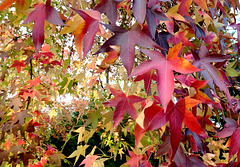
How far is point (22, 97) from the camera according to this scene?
137cm

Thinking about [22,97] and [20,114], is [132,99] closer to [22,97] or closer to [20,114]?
[20,114]

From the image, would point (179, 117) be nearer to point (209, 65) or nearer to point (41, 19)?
point (209, 65)

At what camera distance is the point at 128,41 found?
49 cm

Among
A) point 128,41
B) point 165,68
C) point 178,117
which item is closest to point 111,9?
point 128,41

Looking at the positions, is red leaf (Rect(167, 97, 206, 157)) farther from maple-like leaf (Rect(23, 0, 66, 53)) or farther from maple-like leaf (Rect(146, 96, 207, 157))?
maple-like leaf (Rect(23, 0, 66, 53))

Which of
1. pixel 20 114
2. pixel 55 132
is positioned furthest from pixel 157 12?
pixel 55 132

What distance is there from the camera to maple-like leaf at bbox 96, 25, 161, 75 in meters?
0.47

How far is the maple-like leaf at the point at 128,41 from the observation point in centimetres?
47

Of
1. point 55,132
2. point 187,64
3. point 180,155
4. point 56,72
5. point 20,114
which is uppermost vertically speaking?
point 56,72

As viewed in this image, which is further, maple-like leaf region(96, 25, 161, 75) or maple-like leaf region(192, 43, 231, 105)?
maple-like leaf region(192, 43, 231, 105)

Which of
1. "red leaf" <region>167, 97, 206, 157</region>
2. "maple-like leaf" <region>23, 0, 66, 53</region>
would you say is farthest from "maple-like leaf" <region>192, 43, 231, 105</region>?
"maple-like leaf" <region>23, 0, 66, 53</region>

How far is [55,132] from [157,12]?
12.8ft

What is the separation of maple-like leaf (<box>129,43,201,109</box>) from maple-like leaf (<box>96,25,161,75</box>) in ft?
0.07

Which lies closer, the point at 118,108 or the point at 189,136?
the point at 118,108
